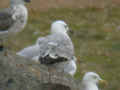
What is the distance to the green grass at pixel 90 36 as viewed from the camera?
34.8 ft

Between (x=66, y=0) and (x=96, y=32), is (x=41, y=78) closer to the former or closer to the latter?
(x=96, y=32)

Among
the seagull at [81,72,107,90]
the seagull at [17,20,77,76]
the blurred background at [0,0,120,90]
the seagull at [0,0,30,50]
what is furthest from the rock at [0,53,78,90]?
the blurred background at [0,0,120,90]

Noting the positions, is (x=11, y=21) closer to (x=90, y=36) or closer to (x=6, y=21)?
(x=6, y=21)

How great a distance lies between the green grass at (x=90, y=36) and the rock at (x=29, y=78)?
2.84m

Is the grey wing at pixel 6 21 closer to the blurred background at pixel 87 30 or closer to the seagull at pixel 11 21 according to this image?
the seagull at pixel 11 21

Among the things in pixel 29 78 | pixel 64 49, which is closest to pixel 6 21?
pixel 64 49

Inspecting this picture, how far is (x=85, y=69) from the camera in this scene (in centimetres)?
1053

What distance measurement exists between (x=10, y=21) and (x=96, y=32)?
804 cm

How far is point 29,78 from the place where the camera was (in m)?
5.30

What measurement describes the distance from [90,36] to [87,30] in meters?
0.98

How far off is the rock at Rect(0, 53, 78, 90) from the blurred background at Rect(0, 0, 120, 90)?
2.47 meters

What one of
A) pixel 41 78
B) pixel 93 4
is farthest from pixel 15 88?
pixel 93 4

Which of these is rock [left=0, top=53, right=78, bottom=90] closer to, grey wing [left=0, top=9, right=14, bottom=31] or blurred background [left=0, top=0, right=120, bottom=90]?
grey wing [left=0, top=9, right=14, bottom=31]

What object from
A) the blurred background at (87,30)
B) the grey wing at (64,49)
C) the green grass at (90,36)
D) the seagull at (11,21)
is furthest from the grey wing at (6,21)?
the blurred background at (87,30)
